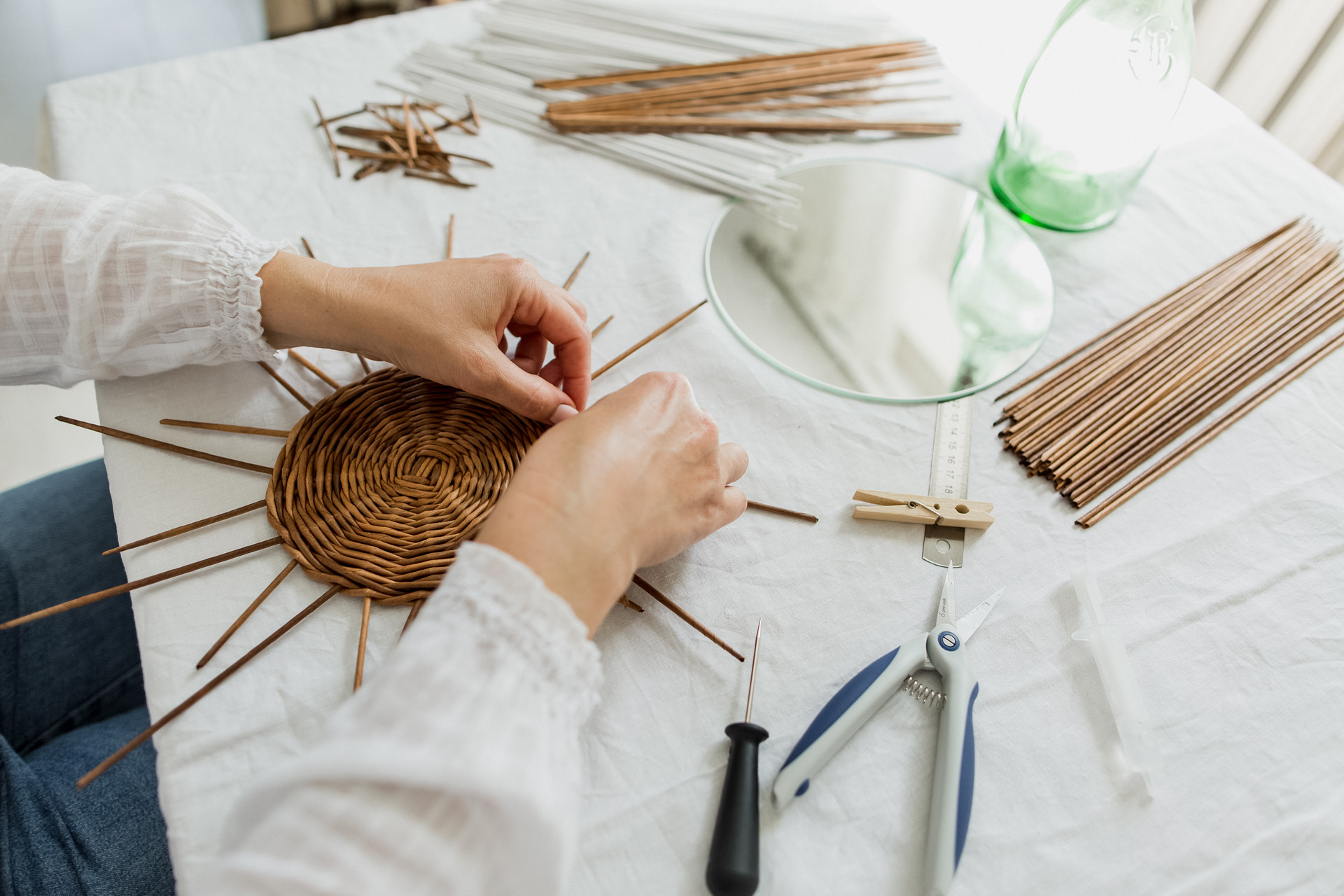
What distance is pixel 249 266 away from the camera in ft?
2.66

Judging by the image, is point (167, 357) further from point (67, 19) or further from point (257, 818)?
point (67, 19)

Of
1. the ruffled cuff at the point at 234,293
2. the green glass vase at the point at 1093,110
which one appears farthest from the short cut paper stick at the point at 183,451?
the green glass vase at the point at 1093,110

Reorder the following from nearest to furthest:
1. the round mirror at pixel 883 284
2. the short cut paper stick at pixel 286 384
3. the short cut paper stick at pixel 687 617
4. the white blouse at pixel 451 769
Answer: the white blouse at pixel 451 769 → the short cut paper stick at pixel 687 617 → the short cut paper stick at pixel 286 384 → the round mirror at pixel 883 284

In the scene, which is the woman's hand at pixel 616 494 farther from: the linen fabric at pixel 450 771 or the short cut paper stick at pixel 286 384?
the short cut paper stick at pixel 286 384

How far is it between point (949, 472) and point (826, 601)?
0.22 meters

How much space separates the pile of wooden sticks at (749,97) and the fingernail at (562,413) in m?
0.54

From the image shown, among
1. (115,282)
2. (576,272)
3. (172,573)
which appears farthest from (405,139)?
(172,573)

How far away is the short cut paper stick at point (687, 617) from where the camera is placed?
72 centimetres

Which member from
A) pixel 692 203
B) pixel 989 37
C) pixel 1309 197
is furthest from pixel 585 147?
pixel 1309 197

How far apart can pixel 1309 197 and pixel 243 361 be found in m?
1.45

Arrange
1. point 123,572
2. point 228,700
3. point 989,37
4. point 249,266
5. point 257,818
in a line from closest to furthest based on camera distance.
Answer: point 257,818, point 228,700, point 249,266, point 123,572, point 989,37

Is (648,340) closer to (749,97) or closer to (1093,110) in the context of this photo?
(749,97)

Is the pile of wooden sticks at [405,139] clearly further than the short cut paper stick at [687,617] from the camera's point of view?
Yes

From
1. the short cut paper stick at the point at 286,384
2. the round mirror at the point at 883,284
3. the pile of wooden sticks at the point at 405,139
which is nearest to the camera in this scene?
the short cut paper stick at the point at 286,384
